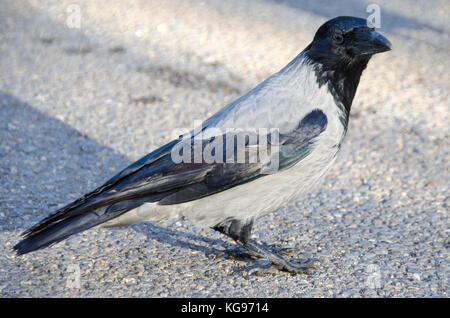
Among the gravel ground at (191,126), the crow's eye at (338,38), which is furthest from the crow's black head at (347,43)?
the gravel ground at (191,126)

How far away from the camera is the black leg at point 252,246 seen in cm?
418

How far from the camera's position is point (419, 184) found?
554cm

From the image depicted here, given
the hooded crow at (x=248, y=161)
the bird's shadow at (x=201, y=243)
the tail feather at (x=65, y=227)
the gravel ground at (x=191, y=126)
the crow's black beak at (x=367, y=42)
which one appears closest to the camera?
the tail feather at (x=65, y=227)

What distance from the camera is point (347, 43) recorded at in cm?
409

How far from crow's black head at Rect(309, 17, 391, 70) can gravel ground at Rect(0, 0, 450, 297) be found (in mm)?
1359

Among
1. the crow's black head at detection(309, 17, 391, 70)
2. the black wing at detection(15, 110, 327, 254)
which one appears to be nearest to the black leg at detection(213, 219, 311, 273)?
the black wing at detection(15, 110, 327, 254)

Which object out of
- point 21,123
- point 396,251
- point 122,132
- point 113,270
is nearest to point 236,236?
point 113,270

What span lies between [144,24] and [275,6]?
208 cm

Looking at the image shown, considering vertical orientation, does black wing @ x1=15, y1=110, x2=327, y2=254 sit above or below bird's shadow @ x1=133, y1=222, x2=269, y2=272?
above

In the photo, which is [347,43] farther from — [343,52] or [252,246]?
[252,246]

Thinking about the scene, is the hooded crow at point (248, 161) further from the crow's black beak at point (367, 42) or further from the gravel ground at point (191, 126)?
the gravel ground at point (191, 126)

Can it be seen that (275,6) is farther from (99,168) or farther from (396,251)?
(396,251)

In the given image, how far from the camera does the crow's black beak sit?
402cm

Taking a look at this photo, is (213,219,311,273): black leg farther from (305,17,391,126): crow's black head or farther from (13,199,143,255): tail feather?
(305,17,391,126): crow's black head
